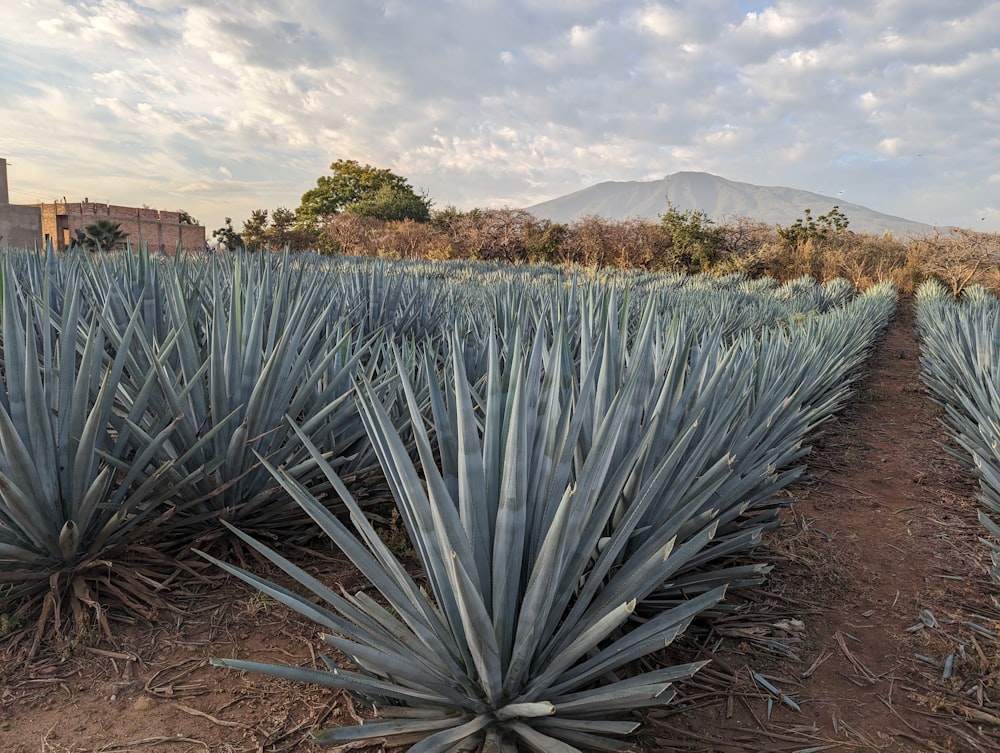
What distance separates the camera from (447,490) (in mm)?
1231

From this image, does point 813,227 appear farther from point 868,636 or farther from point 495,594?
point 495,594

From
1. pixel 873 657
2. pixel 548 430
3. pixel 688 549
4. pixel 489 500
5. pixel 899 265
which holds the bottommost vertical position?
pixel 873 657

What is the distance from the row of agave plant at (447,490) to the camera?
1250mm

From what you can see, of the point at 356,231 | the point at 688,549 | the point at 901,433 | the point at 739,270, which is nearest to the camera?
the point at 688,549

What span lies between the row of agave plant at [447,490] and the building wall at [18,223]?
3367 centimetres

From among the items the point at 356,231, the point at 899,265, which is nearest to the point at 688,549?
the point at 899,265

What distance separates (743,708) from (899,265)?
2792 cm

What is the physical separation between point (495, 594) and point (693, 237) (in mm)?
25891

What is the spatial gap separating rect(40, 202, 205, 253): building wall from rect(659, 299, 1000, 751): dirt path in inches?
1533

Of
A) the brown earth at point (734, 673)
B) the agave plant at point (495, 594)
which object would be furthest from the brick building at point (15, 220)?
the agave plant at point (495, 594)

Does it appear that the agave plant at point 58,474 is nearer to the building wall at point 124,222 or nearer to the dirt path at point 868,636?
the dirt path at point 868,636

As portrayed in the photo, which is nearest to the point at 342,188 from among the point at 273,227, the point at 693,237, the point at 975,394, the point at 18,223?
the point at 273,227

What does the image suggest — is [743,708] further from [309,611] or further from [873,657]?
[309,611]

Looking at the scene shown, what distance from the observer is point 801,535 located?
2730 millimetres
